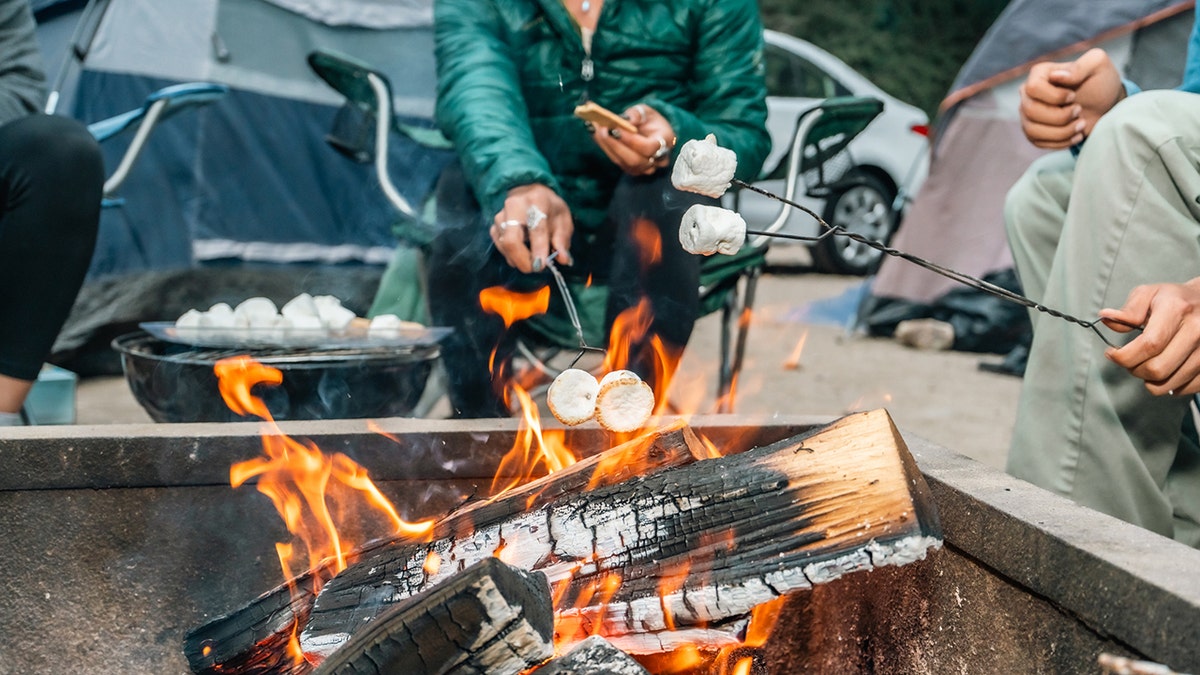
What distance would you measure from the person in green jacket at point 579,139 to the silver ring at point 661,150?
0.02 metres

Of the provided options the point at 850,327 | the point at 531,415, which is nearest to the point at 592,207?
the point at 531,415

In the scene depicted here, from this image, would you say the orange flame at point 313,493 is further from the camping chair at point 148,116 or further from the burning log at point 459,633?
the camping chair at point 148,116

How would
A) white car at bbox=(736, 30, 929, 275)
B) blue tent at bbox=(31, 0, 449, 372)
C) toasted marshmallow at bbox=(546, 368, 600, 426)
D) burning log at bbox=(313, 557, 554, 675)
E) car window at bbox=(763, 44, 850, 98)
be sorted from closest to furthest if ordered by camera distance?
burning log at bbox=(313, 557, 554, 675) → toasted marshmallow at bbox=(546, 368, 600, 426) → blue tent at bbox=(31, 0, 449, 372) → white car at bbox=(736, 30, 929, 275) → car window at bbox=(763, 44, 850, 98)

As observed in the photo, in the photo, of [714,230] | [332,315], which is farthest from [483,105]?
[714,230]

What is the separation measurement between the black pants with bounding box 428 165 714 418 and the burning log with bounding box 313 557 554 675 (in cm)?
110

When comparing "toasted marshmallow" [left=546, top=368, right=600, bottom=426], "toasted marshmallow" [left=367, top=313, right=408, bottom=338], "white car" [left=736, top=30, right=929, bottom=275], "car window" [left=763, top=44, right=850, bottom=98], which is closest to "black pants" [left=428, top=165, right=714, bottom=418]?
"toasted marshmallow" [left=367, top=313, right=408, bottom=338]

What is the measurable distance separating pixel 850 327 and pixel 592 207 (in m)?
4.03

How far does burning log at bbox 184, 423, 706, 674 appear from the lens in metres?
1.38

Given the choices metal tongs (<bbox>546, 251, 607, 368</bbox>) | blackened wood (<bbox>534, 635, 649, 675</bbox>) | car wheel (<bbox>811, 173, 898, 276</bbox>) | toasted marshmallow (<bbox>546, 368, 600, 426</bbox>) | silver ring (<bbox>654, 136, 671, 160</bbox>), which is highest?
silver ring (<bbox>654, 136, 671, 160</bbox>)

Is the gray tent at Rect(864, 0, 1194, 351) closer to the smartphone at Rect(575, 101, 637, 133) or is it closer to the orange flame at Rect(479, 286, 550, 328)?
the orange flame at Rect(479, 286, 550, 328)

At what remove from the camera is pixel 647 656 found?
1346 mm

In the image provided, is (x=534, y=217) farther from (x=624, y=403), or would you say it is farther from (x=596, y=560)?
(x=596, y=560)

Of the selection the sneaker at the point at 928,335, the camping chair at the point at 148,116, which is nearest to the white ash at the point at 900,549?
the camping chair at the point at 148,116

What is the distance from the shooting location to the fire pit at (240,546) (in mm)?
1257
